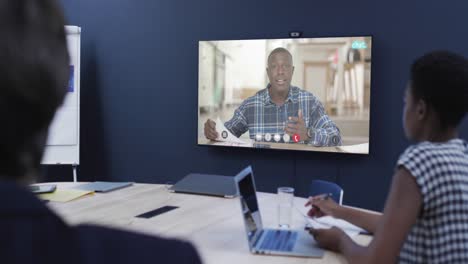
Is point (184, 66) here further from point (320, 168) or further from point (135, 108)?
point (320, 168)

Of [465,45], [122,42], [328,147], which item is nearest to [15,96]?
[328,147]

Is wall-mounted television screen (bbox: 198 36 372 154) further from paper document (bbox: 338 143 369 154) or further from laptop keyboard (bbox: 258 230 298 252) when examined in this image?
laptop keyboard (bbox: 258 230 298 252)

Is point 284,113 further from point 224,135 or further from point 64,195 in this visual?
point 64,195

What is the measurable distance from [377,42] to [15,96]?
3523 millimetres

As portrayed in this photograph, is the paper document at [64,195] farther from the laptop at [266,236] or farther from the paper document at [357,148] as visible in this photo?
the paper document at [357,148]

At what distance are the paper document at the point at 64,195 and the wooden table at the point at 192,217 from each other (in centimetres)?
4

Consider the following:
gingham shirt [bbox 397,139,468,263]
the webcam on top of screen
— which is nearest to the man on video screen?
the webcam on top of screen

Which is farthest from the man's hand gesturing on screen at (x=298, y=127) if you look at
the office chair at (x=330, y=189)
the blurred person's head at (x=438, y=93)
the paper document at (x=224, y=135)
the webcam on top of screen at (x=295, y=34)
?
the blurred person's head at (x=438, y=93)

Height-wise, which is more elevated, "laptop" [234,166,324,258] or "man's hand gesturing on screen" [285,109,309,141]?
"man's hand gesturing on screen" [285,109,309,141]

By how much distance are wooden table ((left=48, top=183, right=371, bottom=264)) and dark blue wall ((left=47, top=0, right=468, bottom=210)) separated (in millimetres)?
1385

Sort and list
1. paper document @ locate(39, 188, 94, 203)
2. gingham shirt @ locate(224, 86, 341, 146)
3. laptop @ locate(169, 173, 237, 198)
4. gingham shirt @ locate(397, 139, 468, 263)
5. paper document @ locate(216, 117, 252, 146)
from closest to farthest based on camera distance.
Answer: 1. gingham shirt @ locate(397, 139, 468, 263)
2. paper document @ locate(39, 188, 94, 203)
3. laptop @ locate(169, 173, 237, 198)
4. gingham shirt @ locate(224, 86, 341, 146)
5. paper document @ locate(216, 117, 252, 146)

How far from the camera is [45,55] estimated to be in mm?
443

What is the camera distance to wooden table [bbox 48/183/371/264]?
1.56 m

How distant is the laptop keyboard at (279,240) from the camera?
1593mm
